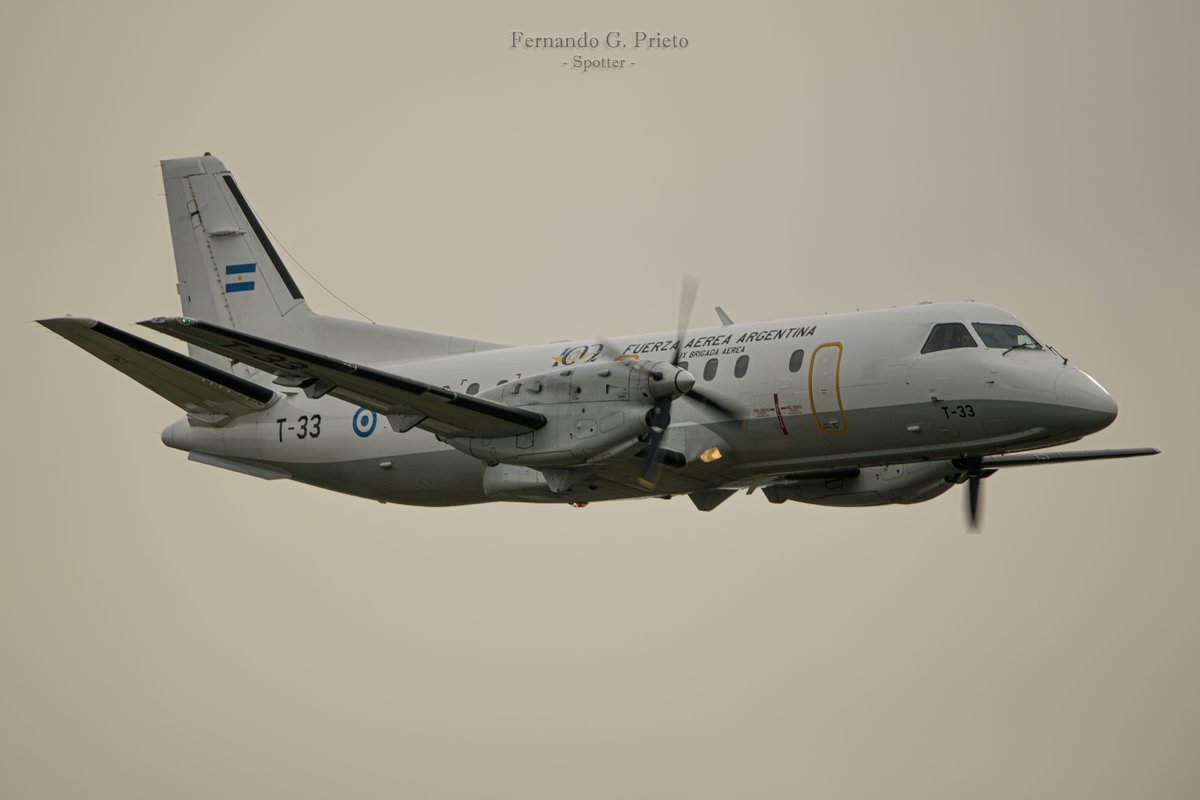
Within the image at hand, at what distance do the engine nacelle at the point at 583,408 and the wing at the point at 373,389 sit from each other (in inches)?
7.4

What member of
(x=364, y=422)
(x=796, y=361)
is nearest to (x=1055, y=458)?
(x=796, y=361)

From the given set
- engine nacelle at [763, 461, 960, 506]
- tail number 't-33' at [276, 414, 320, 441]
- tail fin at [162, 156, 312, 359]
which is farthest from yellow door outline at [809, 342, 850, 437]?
tail fin at [162, 156, 312, 359]

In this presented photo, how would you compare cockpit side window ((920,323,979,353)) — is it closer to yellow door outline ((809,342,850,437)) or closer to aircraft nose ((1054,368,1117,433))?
yellow door outline ((809,342,850,437))

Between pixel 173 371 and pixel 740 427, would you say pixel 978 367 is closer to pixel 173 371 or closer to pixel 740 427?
pixel 740 427

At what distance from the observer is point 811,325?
21.8 metres

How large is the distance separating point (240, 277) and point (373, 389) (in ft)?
27.3

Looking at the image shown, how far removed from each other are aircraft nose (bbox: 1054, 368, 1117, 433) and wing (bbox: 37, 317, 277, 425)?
1212 cm

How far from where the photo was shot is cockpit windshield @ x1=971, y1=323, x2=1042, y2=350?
20.7 meters

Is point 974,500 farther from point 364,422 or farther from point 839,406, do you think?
point 364,422

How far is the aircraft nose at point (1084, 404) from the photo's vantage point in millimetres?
20016

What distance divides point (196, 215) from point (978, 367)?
14849 millimetres

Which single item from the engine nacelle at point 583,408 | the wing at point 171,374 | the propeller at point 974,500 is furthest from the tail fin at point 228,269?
the propeller at point 974,500

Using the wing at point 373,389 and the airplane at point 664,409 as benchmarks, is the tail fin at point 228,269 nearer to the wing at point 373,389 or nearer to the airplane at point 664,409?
the airplane at point 664,409

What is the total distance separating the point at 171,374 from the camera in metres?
23.5
